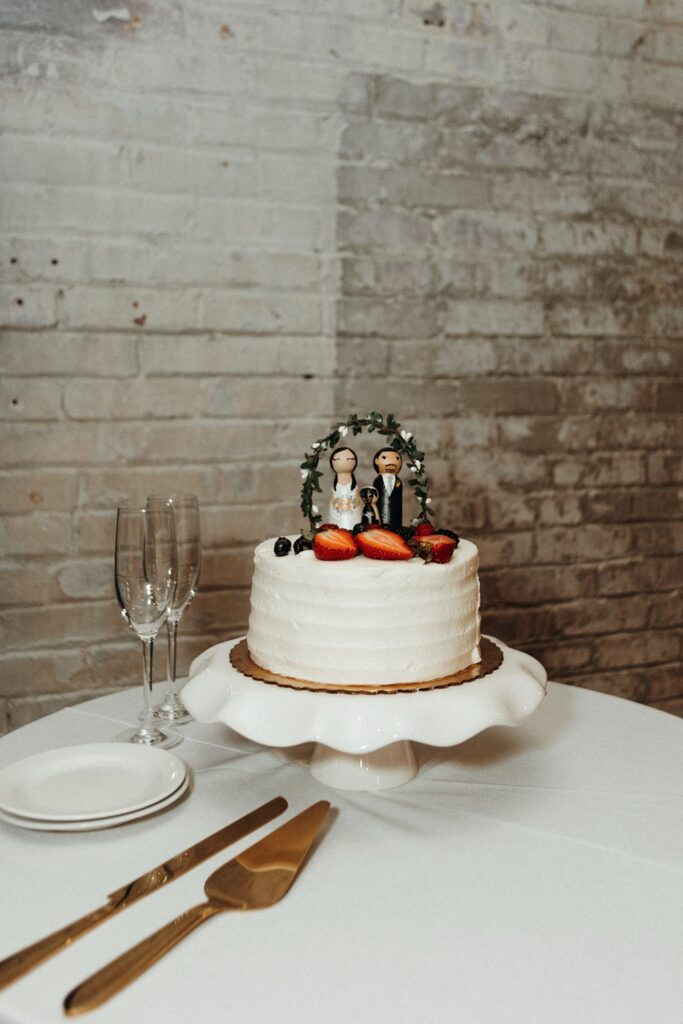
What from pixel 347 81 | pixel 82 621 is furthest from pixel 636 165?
pixel 82 621

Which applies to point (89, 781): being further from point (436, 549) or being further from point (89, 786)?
point (436, 549)

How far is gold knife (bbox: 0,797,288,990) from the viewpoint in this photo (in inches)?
28.9

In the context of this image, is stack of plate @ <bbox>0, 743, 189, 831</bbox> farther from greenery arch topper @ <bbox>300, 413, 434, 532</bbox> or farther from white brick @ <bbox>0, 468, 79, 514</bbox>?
white brick @ <bbox>0, 468, 79, 514</bbox>

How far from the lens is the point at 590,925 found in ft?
2.67

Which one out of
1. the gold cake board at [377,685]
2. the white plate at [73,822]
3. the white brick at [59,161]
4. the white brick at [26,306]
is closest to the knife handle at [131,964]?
the white plate at [73,822]

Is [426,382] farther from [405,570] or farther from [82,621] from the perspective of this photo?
[405,570]

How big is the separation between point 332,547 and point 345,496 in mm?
122

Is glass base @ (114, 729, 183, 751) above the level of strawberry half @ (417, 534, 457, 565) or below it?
below

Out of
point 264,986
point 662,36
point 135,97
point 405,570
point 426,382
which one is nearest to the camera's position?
point 264,986

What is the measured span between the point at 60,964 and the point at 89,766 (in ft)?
1.16

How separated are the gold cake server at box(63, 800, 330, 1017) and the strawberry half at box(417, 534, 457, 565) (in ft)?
0.96

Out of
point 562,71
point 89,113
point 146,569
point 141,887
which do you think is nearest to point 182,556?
point 146,569

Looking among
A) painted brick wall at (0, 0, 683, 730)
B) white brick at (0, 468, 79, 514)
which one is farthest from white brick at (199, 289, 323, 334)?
white brick at (0, 468, 79, 514)

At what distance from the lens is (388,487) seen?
120cm
